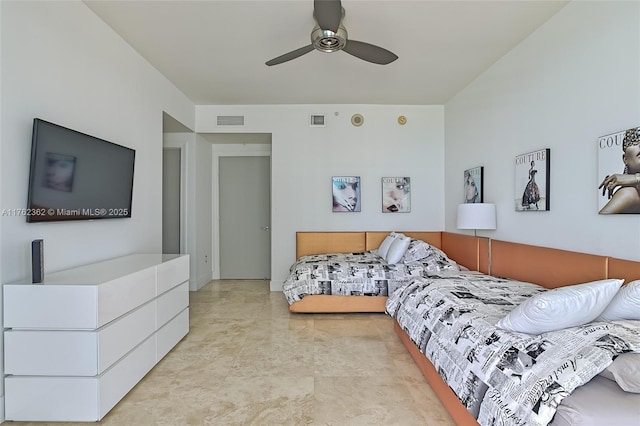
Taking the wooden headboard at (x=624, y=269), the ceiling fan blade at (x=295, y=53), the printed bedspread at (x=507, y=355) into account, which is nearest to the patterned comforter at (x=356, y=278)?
the printed bedspread at (x=507, y=355)

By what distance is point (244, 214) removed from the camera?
5.86m

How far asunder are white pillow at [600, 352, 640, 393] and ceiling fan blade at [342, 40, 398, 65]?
7.62ft

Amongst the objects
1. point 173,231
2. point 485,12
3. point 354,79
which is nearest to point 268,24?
point 354,79

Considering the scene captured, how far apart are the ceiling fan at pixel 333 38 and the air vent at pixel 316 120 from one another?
223cm

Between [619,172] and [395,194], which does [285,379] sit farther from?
[395,194]

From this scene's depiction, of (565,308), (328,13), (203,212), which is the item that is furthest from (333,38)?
(203,212)

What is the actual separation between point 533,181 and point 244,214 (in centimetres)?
436

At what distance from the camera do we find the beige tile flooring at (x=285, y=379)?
6.44ft

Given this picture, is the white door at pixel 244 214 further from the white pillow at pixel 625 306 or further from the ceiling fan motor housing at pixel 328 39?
the white pillow at pixel 625 306

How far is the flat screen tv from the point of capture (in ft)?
6.63

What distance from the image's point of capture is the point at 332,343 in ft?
9.98

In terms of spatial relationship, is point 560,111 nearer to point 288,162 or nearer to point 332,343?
point 332,343

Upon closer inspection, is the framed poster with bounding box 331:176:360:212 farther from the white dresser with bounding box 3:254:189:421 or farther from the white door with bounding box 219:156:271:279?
the white dresser with bounding box 3:254:189:421

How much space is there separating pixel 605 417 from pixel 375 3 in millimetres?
2669
